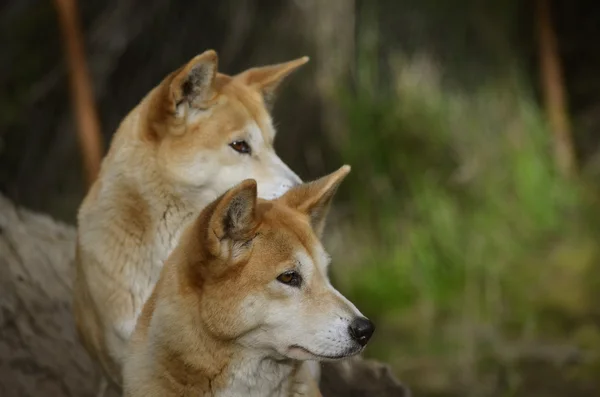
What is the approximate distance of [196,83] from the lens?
5496 mm

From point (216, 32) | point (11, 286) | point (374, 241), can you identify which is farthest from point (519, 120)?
point (11, 286)

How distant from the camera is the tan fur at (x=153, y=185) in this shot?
5.25 m

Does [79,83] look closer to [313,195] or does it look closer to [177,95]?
[177,95]

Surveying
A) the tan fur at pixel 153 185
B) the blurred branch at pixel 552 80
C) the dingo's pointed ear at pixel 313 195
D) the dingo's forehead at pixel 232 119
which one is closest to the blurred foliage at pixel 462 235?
the blurred branch at pixel 552 80

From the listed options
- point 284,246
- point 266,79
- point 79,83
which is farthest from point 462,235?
point 284,246

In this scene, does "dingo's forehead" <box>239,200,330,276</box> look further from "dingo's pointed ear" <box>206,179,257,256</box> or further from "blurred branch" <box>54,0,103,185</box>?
"blurred branch" <box>54,0,103,185</box>

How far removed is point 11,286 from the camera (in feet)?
21.2

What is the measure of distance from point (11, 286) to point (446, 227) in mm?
4005

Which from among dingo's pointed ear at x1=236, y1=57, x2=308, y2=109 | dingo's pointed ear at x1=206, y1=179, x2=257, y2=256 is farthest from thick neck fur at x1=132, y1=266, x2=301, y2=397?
dingo's pointed ear at x1=236, y1=57, x2=308, y2=109

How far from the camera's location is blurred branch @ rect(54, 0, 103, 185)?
8906 millimetres

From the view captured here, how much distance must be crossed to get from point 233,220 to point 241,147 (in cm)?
150

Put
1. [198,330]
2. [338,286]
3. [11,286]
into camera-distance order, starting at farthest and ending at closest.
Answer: [338,286]
[11,286]
[198,330]

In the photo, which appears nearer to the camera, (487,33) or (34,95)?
(34,95)

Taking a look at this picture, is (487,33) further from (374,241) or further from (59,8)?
(59,8)
